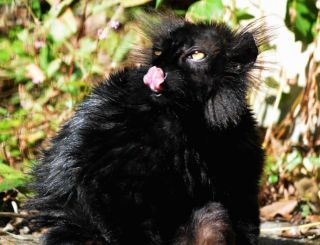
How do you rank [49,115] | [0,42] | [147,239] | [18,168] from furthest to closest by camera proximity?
[0,42], [49,115], [18,168], [147,239]

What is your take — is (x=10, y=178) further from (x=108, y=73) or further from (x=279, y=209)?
(x=279, y=209)

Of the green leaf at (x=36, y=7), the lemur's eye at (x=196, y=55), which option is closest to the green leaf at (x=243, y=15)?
the green leaf at (x=36, y=7)

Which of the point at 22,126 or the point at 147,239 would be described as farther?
the point at 22,126

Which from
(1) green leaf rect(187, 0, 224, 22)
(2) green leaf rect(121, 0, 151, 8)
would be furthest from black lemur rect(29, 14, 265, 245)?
(2) green leaf rect(121, 0, 151, 8)

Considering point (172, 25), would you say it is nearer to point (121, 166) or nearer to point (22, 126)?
point (121, 166)

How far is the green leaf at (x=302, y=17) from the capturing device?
4.79 meters

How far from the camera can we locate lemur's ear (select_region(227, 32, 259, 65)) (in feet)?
9.88

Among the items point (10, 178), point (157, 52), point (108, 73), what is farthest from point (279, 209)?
point (157, 52)

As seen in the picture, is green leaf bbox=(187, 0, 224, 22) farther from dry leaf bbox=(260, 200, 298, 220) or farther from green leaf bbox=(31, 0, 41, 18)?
green leaf bbox=(31, 0, 41, 18)

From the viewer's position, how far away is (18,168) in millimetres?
4816

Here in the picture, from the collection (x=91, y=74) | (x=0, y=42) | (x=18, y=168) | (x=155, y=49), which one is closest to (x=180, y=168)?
(x=155, y=49)

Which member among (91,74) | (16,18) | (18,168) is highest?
(16,18)

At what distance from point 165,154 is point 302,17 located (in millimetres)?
2225

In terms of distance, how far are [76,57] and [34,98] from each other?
44cm
